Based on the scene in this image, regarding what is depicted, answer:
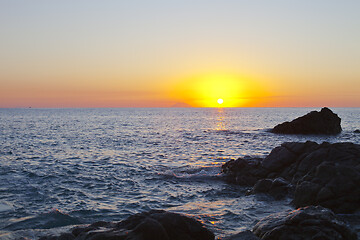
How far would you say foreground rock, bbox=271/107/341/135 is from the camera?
5556cm

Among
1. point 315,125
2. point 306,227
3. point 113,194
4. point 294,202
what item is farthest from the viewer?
point 315,125

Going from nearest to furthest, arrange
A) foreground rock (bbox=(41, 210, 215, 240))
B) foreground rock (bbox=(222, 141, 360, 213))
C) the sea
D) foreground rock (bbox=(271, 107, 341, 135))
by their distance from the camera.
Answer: foreground rock (bbox=(41, 210, 215, 240)), the sea, foreground rock (bbox=(222, 141, 360, 213)), foreground rock (bbox=(271, 107, 341, 135))

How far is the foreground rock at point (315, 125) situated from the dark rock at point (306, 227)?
162 ft

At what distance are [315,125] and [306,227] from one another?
51.4 m

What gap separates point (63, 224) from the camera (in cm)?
1184

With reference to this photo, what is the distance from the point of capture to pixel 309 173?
46.5ft

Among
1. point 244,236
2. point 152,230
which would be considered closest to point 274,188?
point 244,236

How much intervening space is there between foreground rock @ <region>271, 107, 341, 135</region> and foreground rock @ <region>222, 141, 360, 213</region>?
3820cm

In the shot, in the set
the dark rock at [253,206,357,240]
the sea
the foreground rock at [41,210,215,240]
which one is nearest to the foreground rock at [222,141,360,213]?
the sea

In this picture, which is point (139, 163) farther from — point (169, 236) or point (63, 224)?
point (169, 236)

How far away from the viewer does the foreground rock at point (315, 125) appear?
55.6 metres

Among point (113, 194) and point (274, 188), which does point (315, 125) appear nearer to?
point (274, 188)

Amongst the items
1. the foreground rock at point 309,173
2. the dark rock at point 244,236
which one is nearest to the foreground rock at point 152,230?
the dark rock at point 244,236

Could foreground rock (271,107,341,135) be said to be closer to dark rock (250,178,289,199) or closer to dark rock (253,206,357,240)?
dark rock (250,178,289,199)
